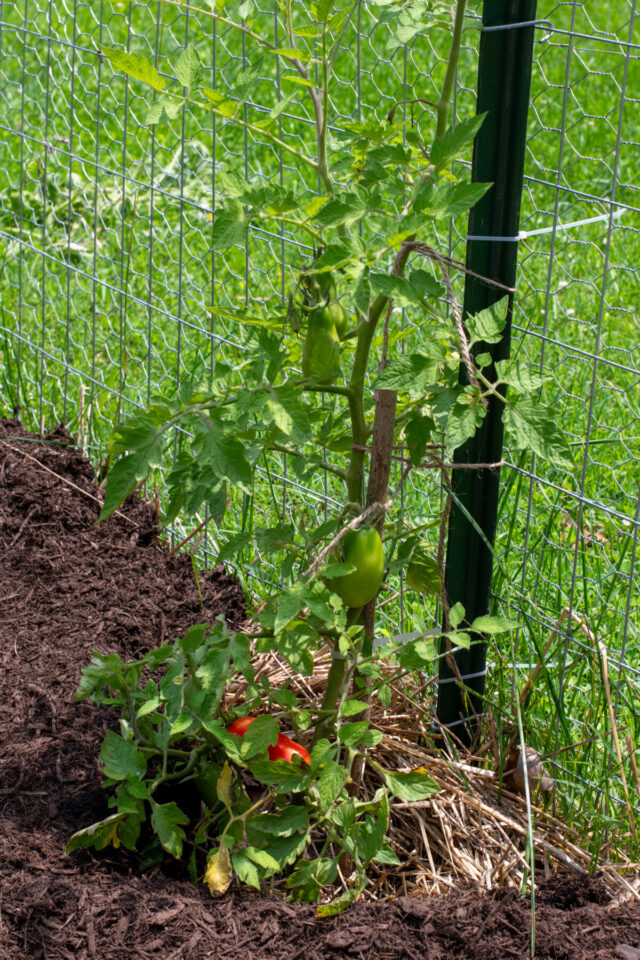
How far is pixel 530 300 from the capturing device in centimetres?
396

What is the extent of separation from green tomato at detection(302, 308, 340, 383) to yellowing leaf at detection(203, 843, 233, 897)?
29.0 inches

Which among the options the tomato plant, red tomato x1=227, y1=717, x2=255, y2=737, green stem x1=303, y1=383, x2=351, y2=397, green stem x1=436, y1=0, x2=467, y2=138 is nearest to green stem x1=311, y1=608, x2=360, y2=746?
the tomato plant

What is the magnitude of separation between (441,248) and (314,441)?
58 centimetres

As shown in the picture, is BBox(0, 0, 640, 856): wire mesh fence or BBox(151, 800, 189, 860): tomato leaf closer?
BBox(151, 800, 189, 860): tomato leaf

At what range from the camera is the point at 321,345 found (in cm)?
171

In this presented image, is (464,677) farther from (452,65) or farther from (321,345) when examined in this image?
(452,65)

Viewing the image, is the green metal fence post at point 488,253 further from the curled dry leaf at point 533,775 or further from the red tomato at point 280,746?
the red tomato at point 280,746

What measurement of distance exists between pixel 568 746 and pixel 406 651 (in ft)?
1.42

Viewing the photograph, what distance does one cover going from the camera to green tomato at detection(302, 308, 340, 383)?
171 cm

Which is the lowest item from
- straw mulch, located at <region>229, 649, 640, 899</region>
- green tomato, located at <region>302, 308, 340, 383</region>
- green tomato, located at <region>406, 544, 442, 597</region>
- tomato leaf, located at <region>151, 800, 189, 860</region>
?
straw mulch, located at <region>229, 649, 640, 899</region>

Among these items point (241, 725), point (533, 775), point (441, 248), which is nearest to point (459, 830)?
point (533, 775)

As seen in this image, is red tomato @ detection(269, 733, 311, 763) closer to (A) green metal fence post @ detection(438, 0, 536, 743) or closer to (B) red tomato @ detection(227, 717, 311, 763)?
(B) red tomato @ detection(227, 717, 311, 763)

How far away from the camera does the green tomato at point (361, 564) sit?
5.79 feet

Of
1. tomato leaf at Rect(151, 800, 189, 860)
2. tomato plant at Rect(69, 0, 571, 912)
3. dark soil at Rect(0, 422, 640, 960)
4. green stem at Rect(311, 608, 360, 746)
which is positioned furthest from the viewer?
green stem at Rect(311, 608, 360, 746)
